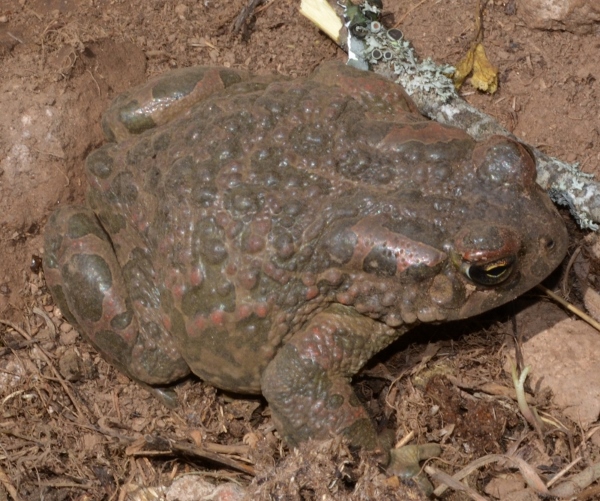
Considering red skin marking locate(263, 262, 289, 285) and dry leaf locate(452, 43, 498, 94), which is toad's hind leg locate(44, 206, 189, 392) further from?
dry leaf locate(452, 43, 498, 94)

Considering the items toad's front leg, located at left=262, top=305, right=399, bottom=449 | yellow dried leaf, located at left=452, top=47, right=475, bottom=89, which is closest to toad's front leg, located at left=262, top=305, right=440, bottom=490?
toad's front leg, located at left=262, top=305, right=399, bottom=449

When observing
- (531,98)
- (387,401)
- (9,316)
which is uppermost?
(531,98)

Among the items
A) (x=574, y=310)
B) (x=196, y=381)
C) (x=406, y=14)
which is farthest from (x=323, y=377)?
(x=406, y=14)

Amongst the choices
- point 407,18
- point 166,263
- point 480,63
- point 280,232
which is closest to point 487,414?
point 280,232

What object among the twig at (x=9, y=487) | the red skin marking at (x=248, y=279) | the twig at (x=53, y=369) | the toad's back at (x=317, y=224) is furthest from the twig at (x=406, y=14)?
the twig at (x=9, y=487)

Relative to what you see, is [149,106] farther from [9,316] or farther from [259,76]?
[9,316]

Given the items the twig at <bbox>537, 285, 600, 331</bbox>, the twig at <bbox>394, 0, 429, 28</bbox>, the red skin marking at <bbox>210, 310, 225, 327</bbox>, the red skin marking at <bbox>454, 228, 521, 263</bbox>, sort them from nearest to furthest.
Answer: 1. the red skin marking at <bbox>454, 228, 521, 263</bbox>
2. the red skin marking at <bbox>210, 310, 225, 327</bbox>
3. the twig at <bbox>537, 285, 600, 331</bbox>
4. the twig at <bbox>394, 0, 429, 28</bbox>
